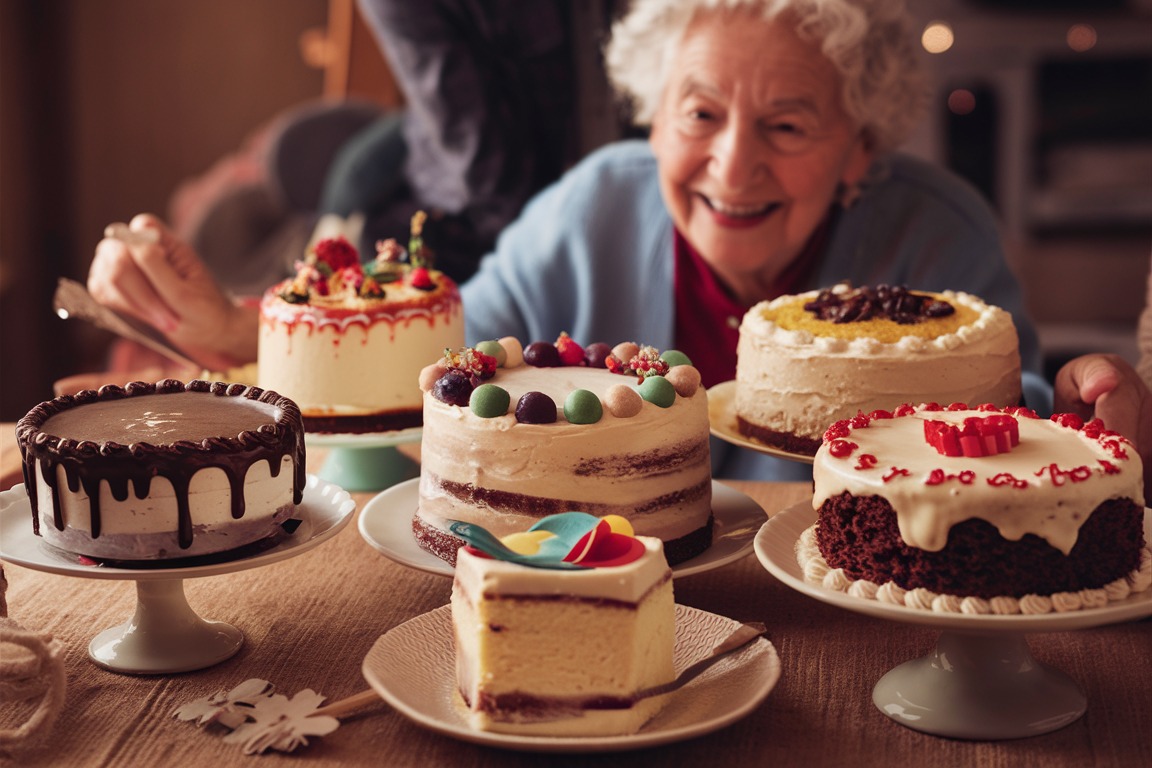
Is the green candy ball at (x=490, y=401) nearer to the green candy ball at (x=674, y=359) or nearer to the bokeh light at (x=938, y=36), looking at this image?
the green candy ball at (x=674, y=359)

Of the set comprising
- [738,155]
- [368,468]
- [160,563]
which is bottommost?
[368,468]

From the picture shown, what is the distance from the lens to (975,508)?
125 centimetres

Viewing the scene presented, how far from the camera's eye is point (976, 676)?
1.32 metres

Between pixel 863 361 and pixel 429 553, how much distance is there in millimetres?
623

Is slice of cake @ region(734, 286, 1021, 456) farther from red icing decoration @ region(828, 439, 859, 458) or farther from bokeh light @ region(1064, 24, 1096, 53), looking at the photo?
bokeh light @ region(1064, 24, 1096, 53)

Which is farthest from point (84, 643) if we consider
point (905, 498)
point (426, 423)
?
point (905, 498)

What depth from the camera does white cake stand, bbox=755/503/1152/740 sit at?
122 cm

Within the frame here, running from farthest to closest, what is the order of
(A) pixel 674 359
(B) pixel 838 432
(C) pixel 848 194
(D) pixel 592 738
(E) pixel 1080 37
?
(E) pixel 1080 37 < (C) pixel 848 194 < (A) pixel 674 359 < (B) pixel 838 432 < (D) pixel 592 738

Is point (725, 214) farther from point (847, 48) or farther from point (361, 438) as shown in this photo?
point (361, 438)

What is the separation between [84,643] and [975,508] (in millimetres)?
947

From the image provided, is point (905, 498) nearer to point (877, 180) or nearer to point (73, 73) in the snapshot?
point (877, 180)

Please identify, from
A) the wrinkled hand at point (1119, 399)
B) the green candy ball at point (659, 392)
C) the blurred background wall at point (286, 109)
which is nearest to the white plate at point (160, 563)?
the green candy ball at point (659, 392)

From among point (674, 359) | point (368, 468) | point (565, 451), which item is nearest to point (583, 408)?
point (565, 451)

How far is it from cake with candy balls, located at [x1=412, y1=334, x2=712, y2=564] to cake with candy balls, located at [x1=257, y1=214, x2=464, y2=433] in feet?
1.24
